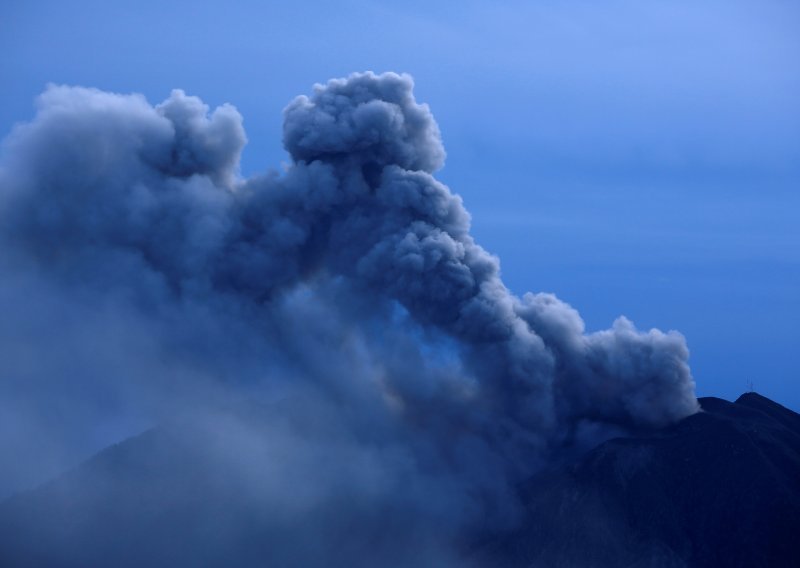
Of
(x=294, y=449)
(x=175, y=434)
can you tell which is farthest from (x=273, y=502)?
(x=175, y=434)

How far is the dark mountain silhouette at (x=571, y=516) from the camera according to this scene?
221 feet

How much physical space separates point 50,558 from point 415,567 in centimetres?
1994

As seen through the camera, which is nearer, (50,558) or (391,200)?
(50,558)

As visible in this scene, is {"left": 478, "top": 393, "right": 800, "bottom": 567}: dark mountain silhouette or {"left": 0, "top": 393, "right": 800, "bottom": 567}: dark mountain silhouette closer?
{"left": 478, "top": 393, "right": 800, "bottom": 567}: dark mountain silhouette

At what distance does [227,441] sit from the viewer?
75.4 meters

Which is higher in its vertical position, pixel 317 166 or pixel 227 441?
pixel 317 166

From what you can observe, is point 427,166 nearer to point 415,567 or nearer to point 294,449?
point 294,449

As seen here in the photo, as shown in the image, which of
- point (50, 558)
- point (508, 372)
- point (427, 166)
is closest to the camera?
point (50, 558)

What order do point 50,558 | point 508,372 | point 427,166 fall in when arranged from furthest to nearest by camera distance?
point 427,166 < point 508,372 < point 50,558

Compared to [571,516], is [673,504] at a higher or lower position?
higher

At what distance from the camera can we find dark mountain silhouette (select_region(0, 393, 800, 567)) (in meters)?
67.2

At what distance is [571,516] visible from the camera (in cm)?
6962

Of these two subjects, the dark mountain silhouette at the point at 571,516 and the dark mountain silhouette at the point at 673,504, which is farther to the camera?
the dark mountain silhouette at the point at 571,516

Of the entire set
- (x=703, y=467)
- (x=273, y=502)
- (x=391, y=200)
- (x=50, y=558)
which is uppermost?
(x=391, y=200)
